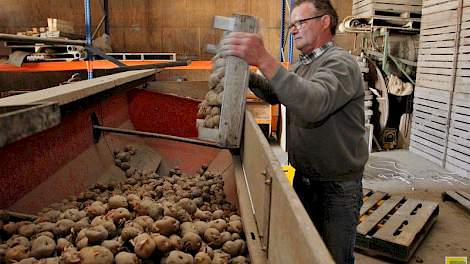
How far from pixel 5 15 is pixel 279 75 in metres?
11.1

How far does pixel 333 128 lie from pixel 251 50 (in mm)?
761

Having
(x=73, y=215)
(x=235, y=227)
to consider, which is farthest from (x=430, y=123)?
(x=73, y=215)

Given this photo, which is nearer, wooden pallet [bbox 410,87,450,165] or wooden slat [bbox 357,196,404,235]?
wooden slat [bbox 357,196,404,235]

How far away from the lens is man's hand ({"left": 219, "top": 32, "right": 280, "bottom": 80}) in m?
1.57

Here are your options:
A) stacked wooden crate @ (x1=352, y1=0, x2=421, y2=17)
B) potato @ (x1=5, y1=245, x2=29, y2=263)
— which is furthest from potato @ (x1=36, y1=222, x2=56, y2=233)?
stacked wooden crate @ (x1=352, y1=0, x2=421, y2=17)

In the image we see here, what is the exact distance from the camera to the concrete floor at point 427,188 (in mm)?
3484

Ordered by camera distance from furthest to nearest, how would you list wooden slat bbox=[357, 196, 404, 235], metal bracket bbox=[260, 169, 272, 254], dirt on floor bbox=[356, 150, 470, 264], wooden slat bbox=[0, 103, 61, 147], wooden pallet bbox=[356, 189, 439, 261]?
wooden slat bbox=[357, 196, 404, 235] < dirt on floor bbox=[356, 150, 470, 264] < wooden pallet bbox=[356, 189, 439, 261] < metal bracket bbox=[260, 169, 272, 254] < wooden slat bbox=[0, 103, 61, 147]

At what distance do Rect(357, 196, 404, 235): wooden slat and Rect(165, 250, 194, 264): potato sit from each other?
90.7 inches

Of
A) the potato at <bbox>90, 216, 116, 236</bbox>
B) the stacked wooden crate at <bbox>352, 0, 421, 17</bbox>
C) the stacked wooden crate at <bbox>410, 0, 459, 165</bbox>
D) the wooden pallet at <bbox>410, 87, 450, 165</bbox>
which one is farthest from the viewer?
the stacked wooden crate at <bbox>352, 0, 421, 17</bbox>

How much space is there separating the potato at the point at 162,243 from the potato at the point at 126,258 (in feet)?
0.40

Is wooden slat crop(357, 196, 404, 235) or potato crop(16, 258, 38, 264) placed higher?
potato crop(16, 258, 38, 264)

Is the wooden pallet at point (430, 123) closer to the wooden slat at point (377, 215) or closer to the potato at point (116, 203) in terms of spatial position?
the wooden slat at point (377, 215)

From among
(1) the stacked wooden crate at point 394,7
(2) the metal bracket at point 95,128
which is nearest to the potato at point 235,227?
(2) the metal bracket at point 95,128

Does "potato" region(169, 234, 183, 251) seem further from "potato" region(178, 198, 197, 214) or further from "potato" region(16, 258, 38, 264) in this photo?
"potato" region(16, 258, 38, 264)
